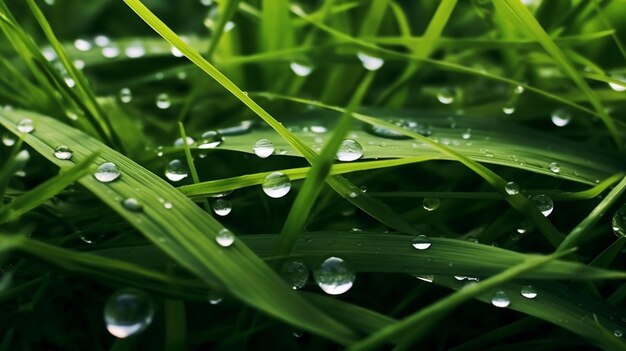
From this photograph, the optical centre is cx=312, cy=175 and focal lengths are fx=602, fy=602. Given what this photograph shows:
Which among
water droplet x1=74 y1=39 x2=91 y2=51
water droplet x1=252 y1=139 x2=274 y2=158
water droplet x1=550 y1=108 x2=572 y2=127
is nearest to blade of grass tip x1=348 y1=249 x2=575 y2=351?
water droplet x1=252 y1=139 x2=274 y2=158

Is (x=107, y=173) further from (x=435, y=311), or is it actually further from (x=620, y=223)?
(x=620, y=223)

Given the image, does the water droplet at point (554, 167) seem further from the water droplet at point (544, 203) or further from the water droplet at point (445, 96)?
the water droplet at point (445, 96)

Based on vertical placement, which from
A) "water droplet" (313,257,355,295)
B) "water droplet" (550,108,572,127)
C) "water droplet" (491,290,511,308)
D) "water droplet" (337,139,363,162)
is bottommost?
"water droplet" (313,257,355,295)

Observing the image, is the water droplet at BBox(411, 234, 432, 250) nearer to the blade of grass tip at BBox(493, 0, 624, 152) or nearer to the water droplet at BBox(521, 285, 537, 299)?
the water droplet at BBox(521, 285, 537, 299)

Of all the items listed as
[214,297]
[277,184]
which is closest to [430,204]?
[277,184]

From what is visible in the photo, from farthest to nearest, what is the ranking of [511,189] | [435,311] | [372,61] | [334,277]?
[372,61], [511,189], [334,277], [435,311]
